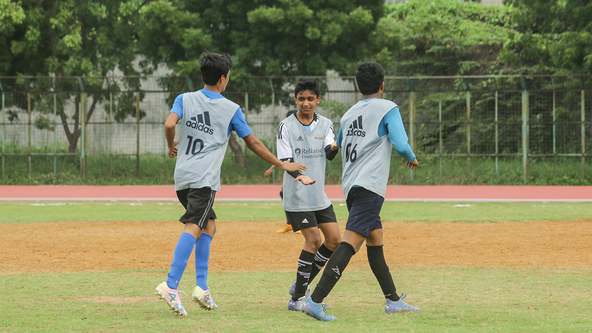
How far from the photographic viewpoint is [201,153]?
530 cm

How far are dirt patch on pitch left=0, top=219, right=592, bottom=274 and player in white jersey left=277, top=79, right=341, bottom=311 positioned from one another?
1.87 m

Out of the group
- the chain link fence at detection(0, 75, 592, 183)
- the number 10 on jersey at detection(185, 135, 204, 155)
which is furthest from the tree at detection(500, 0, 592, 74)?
the number 10 on jersey at detection(185, 135, 204, 155)

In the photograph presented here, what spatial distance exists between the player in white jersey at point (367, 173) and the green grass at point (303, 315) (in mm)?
243

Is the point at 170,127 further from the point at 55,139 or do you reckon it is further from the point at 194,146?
the point at 55,139

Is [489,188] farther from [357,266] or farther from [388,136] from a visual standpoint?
[388,136]

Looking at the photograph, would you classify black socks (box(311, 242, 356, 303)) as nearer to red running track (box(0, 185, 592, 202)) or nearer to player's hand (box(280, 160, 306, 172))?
player's hand (box(280, 160, 306, 172))

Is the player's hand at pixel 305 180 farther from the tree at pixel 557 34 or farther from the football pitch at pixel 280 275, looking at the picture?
the tree at pixel 557 34

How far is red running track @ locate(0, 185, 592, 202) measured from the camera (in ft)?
59.0

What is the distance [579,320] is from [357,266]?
3102 millimetres

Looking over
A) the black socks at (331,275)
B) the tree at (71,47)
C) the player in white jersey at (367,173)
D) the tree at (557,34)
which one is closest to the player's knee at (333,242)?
the player in white jersey at (367,173)

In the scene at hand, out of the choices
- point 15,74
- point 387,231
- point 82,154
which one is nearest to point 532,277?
point 387,231

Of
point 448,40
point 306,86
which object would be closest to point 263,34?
point 448,40

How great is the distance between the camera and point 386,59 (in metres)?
23.5

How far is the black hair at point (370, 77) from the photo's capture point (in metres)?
5.21
